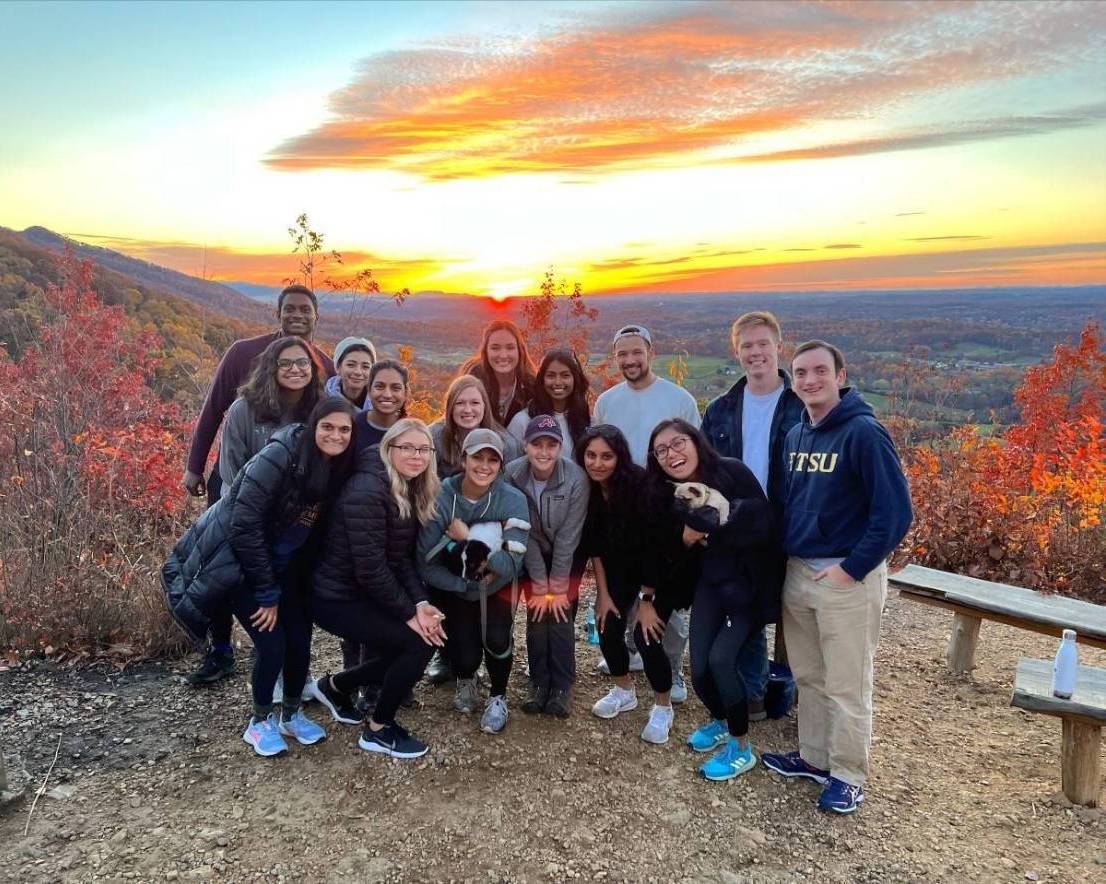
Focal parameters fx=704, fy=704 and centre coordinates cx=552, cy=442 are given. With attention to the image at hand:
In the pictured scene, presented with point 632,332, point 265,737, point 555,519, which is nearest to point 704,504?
point 555,519

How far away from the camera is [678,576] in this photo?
379 centimetres

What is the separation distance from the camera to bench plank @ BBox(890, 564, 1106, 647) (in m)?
4.14

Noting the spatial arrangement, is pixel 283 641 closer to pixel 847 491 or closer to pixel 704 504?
pixel 704 504

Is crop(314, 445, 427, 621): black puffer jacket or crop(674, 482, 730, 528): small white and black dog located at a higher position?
crop(674, 482, 730, 528): small white and black dog

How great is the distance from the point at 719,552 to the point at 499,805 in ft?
5.27

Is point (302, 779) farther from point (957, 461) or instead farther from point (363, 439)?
point (957, 461)

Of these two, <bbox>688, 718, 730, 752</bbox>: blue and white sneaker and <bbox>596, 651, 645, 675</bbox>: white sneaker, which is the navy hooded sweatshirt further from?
<bbox>596, 651, 645, 675</bbox>: white sneaker

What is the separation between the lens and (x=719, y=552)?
3500mm

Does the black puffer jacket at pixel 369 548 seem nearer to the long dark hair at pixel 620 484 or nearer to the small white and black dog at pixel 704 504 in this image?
the long dark hair at pixel 620 484

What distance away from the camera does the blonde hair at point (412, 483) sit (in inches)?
138

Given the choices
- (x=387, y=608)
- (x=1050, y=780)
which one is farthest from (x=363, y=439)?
(x=1050, y=780)

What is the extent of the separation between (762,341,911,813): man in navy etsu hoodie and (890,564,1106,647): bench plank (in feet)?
5.71

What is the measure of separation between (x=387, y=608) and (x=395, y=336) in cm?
1072

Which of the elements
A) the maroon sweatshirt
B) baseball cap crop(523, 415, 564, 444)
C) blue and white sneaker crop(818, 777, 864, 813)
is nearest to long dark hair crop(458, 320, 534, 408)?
baseball cap crop(523, 415, 564, 444)
